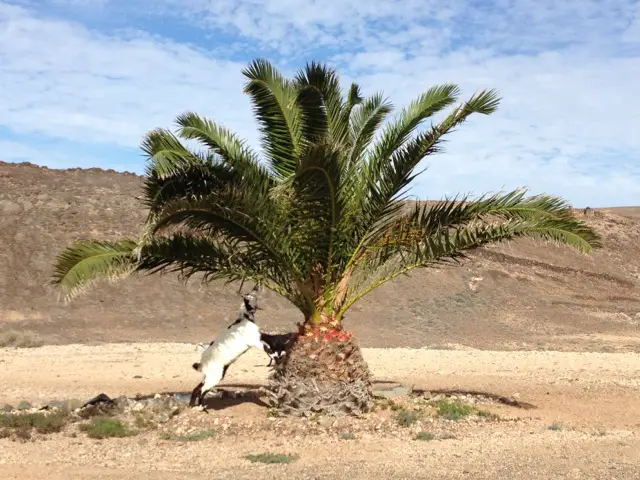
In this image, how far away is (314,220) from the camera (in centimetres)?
1020

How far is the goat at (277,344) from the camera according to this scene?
10.9m

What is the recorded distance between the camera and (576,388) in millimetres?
14438

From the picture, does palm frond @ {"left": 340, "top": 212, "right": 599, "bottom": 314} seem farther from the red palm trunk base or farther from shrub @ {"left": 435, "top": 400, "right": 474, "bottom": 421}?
shrub @ {"left": 435, "top": 400, "right": 474, "bottom": 421}

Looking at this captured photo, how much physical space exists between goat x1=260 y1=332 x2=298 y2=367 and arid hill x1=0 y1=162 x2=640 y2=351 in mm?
16605

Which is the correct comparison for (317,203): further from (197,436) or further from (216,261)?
(197,436)

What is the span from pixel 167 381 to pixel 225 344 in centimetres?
502

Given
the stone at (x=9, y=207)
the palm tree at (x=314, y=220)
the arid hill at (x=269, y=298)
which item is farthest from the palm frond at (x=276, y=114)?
the stone at (x=9, y=207)

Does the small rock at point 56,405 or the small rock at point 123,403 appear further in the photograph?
the small rock at point 56,405

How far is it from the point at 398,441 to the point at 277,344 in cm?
249

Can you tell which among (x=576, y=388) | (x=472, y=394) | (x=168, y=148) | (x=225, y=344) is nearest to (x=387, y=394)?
(x=472, y=394)

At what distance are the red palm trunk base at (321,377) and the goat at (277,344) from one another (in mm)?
198

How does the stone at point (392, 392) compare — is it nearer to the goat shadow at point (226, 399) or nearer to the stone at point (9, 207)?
the goat shadow at point (226, 399)

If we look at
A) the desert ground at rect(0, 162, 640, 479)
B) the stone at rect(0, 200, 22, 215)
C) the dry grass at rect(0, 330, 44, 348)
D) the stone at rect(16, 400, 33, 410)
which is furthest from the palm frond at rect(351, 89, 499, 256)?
the stone at rect(0, 200, 22, 215)

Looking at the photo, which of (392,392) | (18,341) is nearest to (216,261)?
(392,392)
